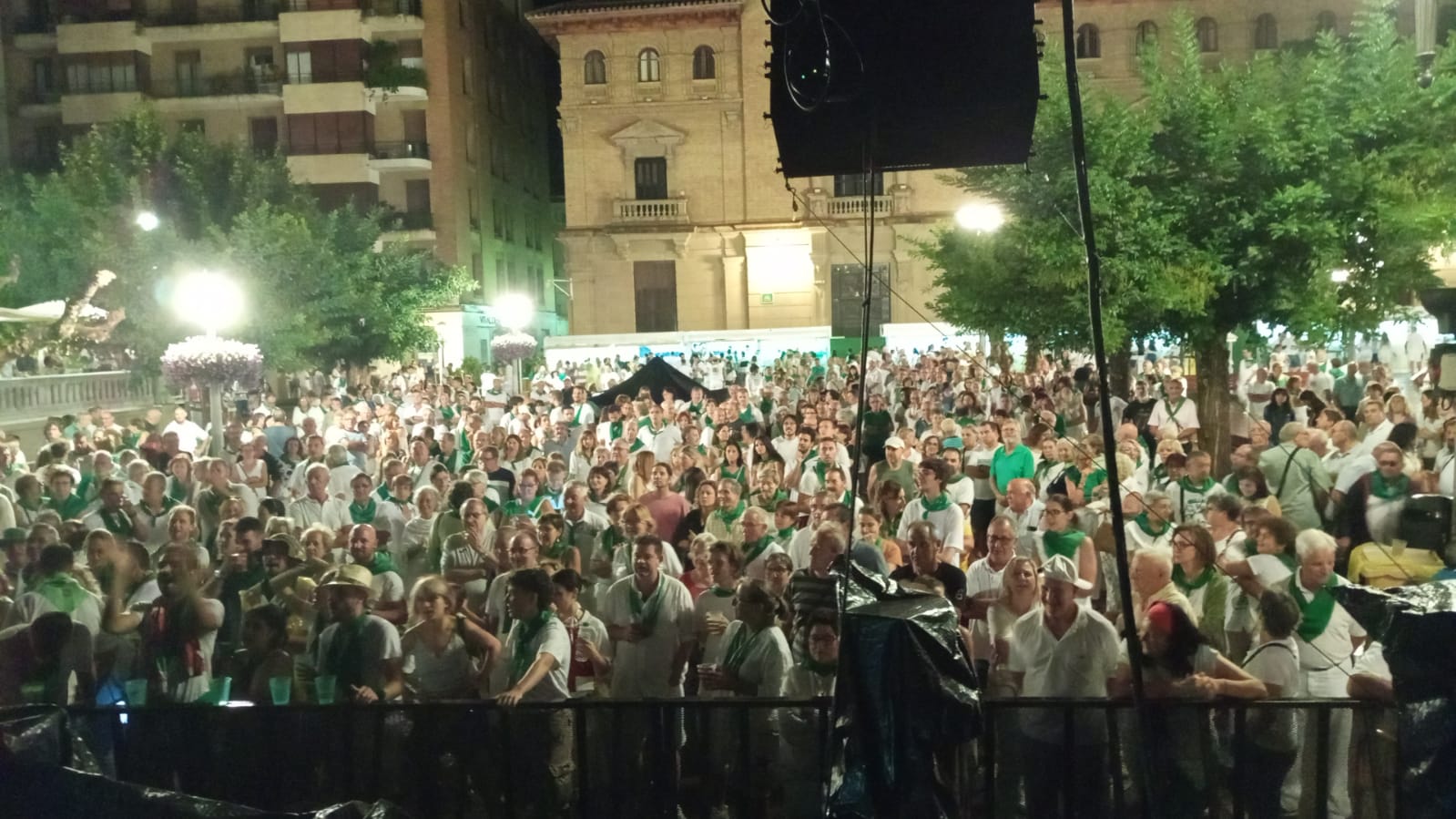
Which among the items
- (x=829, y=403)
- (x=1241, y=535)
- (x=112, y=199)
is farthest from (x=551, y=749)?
(x=112, y=199)

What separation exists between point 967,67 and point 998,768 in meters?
2.63

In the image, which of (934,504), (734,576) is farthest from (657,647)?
(934,504)

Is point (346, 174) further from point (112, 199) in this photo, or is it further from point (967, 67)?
point (967, 67)

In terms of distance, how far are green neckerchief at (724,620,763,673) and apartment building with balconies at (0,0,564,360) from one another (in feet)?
114

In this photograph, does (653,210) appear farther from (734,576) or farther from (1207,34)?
(734,576)

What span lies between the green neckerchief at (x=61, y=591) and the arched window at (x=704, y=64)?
3434cm

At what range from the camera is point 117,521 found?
27.2 ft

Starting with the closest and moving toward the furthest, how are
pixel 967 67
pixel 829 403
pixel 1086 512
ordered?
pixel 967 67
pixel 1086 512
pixel 829 403

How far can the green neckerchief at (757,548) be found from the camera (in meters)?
6.92

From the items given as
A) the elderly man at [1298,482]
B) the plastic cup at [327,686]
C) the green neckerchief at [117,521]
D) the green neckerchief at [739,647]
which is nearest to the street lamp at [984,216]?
the elderly man at [1298,482]

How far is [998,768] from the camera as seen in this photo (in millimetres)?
4418

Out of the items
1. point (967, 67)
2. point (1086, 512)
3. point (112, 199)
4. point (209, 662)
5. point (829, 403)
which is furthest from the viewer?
point (112, 199)

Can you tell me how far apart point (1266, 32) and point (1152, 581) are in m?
36.3

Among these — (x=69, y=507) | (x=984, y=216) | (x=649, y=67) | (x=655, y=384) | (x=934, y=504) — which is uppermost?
(x=649, y=67)
